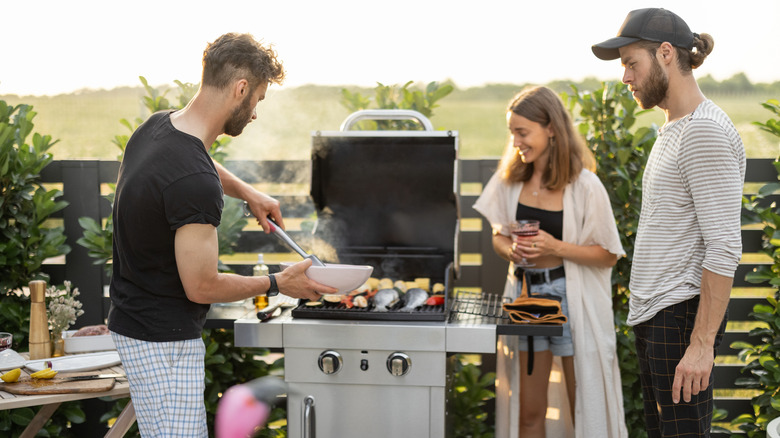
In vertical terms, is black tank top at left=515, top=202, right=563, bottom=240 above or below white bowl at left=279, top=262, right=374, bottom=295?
above

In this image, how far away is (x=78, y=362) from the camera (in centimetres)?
235

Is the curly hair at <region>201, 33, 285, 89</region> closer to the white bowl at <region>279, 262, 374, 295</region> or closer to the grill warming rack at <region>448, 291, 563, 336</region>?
the white bowl at <region>279, 262, 374, 295</region>

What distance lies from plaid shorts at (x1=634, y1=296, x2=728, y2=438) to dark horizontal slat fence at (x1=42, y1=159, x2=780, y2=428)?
1453 mm

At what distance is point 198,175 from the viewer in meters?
1.68

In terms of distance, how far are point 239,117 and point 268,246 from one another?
1691 mm

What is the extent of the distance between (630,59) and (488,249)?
1596 mm

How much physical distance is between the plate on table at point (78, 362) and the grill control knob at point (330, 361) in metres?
0.72

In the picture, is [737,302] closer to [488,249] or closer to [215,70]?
[488,249]

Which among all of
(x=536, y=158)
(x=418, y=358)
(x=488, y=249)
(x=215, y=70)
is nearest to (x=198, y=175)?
(x=215, y=70)

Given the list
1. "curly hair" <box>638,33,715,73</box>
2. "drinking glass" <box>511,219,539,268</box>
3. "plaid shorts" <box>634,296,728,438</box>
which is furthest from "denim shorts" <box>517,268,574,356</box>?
"curly hair" <box>638,33,715,73</box>

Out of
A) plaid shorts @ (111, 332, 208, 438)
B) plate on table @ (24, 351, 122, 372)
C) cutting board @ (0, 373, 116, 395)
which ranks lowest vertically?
cutting board @ (0, 373, 116, 395)

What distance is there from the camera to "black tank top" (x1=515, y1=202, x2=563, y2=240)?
2.62 meters

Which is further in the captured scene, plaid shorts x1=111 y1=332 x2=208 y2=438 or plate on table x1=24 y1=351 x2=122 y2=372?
plate on table x1=24 y1=351 x2=122 y2=372

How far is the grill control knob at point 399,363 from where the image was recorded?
2.24 m
